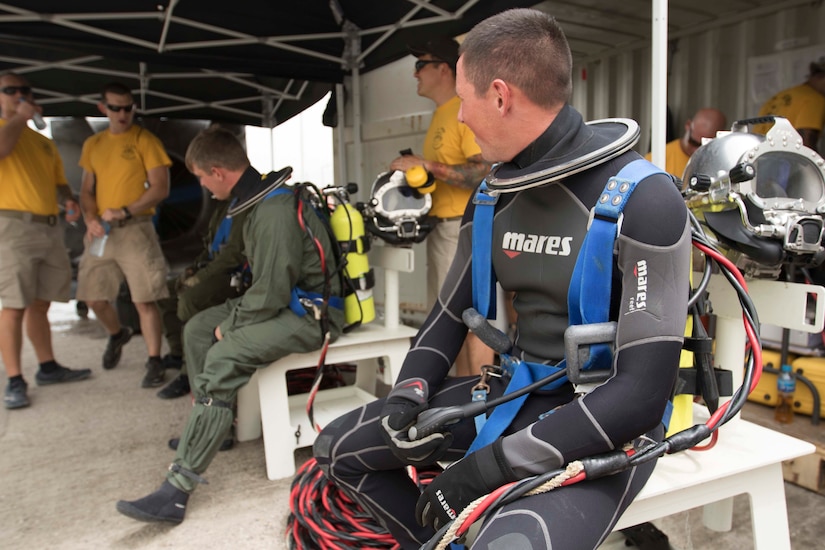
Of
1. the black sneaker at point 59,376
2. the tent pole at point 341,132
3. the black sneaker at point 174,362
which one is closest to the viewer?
the black sneaker at point 59,376

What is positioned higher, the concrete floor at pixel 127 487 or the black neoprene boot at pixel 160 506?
the black neoprene boot at pixel 160 506

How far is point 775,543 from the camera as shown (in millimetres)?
1499

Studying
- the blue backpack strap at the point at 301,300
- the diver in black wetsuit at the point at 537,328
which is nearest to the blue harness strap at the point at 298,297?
the blue backpack strap at the point at 301,300

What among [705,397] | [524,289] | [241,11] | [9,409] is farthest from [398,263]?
[9,409]

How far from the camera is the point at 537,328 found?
1.43 meters

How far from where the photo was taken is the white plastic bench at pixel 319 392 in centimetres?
269

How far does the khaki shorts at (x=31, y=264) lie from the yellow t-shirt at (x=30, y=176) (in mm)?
117

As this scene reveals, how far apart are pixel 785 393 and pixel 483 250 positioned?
83.4 inches

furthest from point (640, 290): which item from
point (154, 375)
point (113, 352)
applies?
point (113, 352)

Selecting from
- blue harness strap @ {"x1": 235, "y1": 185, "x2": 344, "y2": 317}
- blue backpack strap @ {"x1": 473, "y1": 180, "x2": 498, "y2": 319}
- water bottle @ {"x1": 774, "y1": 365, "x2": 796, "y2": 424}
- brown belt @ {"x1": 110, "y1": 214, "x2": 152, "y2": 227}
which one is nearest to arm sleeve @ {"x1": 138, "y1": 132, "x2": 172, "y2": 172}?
brown belt @ {"x1": 110, "y1": 214, "x2": 152, "y2": 227}

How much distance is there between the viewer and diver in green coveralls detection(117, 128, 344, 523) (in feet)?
7.59

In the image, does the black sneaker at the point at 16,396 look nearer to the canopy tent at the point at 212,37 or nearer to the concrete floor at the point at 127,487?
the concrete floor at the point at 127,487

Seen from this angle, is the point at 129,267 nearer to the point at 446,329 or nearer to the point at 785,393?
the point at 446,329

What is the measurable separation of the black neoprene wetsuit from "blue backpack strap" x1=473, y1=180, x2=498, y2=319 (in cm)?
2
